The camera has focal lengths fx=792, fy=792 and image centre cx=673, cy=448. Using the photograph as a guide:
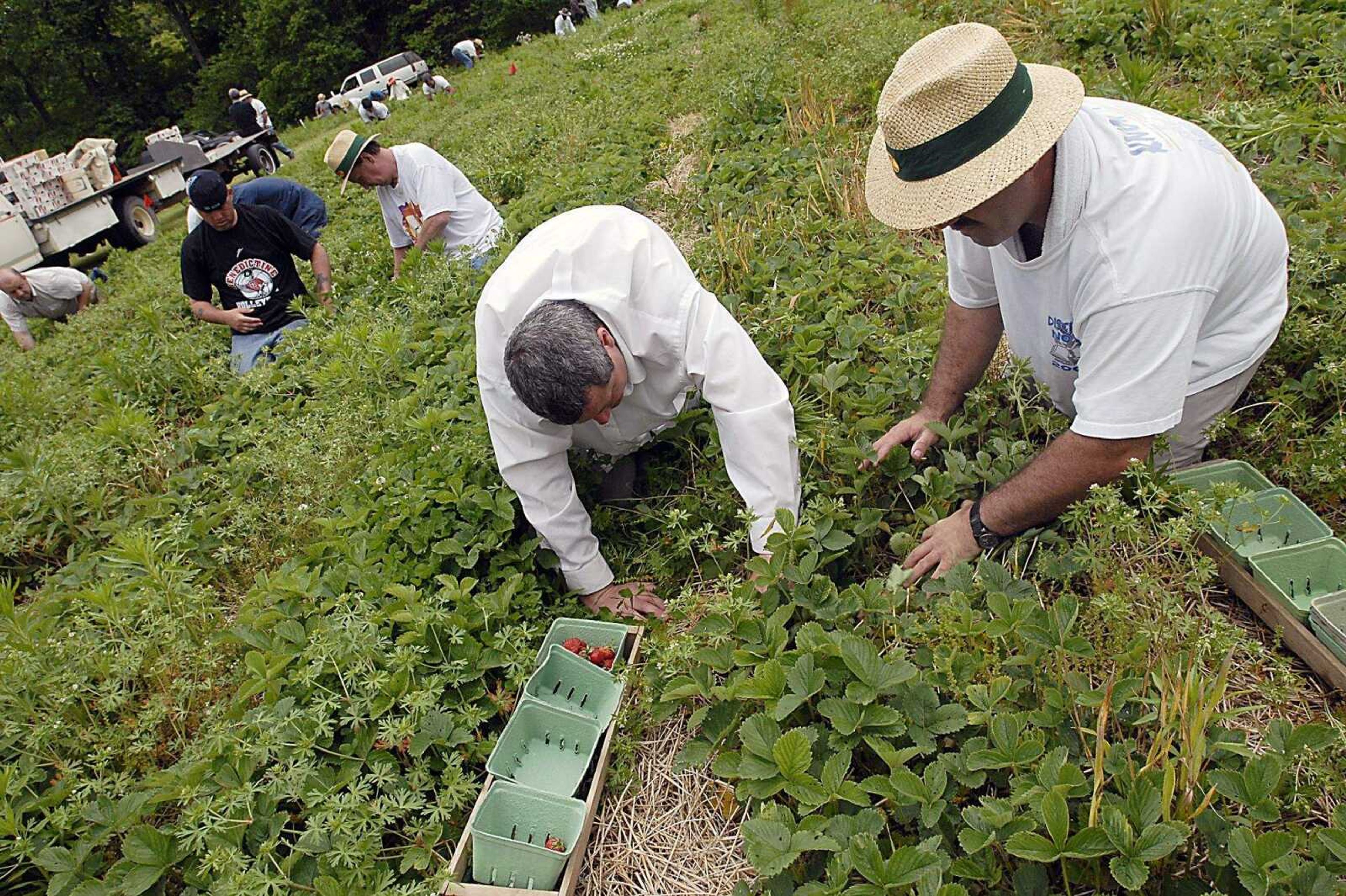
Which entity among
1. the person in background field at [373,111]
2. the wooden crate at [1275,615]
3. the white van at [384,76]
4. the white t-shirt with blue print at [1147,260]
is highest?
the white t-shirt with blue print at [1147,260]

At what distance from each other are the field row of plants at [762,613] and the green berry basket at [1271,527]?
0.37 feet

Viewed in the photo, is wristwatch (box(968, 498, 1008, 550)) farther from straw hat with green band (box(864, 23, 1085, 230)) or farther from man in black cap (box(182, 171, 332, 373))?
man in black cap (box(182, 171, 332, 373))

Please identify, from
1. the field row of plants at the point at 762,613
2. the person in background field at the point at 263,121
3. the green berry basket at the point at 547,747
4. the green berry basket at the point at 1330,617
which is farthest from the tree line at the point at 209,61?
the green berry basket at the point at 1330,617

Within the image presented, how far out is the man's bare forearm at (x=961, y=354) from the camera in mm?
2562

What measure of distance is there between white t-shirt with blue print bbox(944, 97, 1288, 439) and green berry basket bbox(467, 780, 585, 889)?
1630mm

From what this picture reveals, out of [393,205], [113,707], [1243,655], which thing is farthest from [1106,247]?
[393,205]

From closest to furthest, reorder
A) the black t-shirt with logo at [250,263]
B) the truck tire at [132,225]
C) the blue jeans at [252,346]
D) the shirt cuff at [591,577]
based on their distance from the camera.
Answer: the shirt cuff at [591,577], the blue jeans at [252,346], the black t-shirt with logo at [250,263], the truck tire at [132,225]

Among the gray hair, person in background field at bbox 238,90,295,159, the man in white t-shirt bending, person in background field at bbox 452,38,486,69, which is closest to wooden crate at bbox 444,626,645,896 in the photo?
the gray hair

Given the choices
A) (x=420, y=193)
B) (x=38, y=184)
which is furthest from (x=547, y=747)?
(x=38, y=184)

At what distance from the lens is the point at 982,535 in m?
2.20

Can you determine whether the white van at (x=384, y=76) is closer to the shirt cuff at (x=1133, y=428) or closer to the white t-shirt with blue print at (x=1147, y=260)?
the white t-shirt with blue print at (x=1147, y=260)

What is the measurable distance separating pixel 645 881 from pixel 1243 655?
166cm

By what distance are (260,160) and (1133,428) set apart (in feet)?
62.5

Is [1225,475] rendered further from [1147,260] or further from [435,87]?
[435,87]
